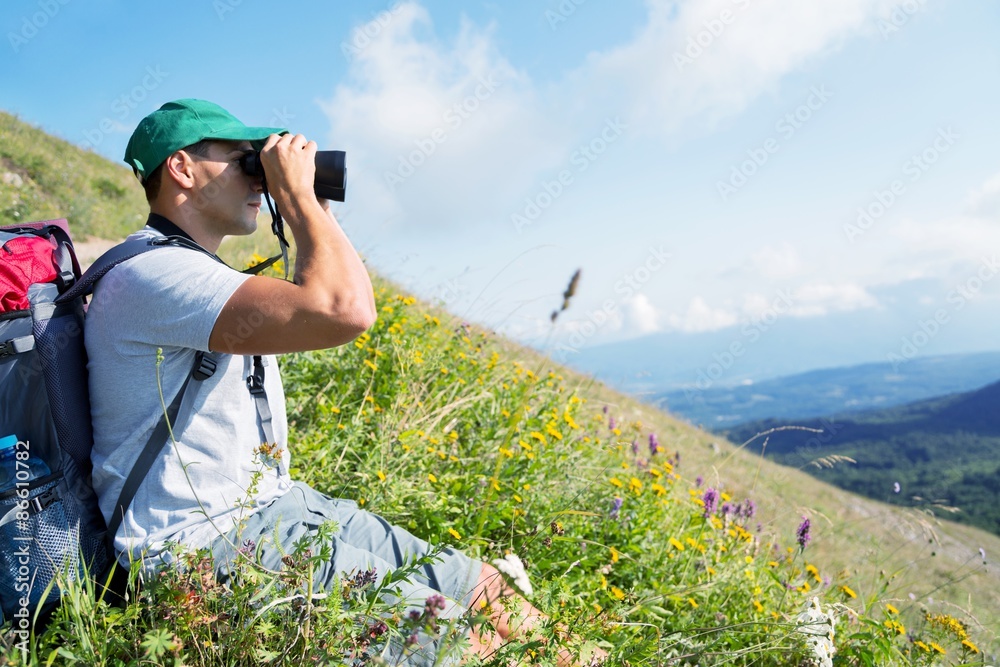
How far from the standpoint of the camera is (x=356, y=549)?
5.75 ft

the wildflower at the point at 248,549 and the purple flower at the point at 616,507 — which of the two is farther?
the purple flower at the point at 616,507

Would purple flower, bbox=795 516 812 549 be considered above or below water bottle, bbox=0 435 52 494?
below

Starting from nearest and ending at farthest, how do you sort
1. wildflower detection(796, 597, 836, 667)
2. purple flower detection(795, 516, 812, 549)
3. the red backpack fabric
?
the red backpack fabric < wildflower detection(796, 597, 836, 667) < purple flower detection(795, 516, 812, 549)

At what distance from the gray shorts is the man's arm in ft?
1.55

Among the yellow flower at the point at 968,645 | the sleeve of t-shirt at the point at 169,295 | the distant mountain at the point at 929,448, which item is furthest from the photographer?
the distant mountain at the point at 929,448

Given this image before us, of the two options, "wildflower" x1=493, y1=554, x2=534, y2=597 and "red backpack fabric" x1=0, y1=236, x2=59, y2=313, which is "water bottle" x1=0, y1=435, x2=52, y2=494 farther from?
"wildflower" x1=493, y1=554, x2=534, y2=597

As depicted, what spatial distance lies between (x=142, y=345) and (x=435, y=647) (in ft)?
3.66

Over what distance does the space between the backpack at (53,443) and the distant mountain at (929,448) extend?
42280 millimetres

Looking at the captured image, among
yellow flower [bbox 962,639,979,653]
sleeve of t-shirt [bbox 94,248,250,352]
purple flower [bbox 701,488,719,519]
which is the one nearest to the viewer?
sleeve of t-shirt [bbox 94,248,250,352]

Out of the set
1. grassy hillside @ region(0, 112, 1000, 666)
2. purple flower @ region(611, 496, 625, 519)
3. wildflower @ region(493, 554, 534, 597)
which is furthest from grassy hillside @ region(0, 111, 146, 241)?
wildflower @ region(493, 554, 534, 597)

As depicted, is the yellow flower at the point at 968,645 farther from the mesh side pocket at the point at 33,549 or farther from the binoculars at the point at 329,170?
the mesh side pocket at the point at 33,549

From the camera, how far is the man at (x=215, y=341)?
1.47 metres

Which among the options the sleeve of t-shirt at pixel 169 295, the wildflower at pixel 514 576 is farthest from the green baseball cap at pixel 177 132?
the wildflower at pixel 514 576

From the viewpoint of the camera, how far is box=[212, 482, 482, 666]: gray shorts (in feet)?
5.18
